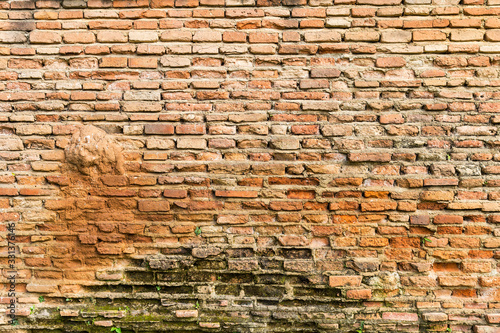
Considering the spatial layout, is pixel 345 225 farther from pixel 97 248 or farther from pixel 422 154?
pixel 97 248

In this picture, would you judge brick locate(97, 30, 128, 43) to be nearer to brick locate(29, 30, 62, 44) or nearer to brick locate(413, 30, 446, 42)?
brick locate(29, 30, 62, 44)

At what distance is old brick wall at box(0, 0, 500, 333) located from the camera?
2.14 metres

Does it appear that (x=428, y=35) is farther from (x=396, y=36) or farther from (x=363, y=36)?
(x=363, y=36)

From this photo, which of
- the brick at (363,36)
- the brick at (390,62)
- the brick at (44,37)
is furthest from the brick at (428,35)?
the brick at (44,37)

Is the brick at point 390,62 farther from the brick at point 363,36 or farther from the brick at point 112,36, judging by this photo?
the brick at point 112,36

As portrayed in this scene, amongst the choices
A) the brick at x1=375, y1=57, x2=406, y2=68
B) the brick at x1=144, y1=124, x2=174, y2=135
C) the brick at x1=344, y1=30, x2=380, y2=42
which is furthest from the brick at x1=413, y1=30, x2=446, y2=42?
the brick at x1=144, y1=124, x2=174, y2=135

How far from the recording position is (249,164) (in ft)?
7.09

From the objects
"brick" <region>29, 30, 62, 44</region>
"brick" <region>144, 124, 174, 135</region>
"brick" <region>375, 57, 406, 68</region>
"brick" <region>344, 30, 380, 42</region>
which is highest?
"brick" <region>344, 30, 380, 42</region>

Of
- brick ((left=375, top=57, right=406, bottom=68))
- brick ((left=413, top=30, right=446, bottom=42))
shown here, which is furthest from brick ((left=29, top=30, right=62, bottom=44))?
brick ((left=413, top=30, right=446, bottom=42))

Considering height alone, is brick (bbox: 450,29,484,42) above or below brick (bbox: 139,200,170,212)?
above

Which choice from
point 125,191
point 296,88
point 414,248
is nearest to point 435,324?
point 414,248

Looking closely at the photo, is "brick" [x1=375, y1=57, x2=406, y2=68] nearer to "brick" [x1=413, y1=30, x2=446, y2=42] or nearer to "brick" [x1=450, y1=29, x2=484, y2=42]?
"brick" [x1=413, y1=30, x2=446, y2=42]

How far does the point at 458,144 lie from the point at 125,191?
102 inches

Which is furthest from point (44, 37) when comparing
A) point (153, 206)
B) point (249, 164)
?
point (249, 164)
